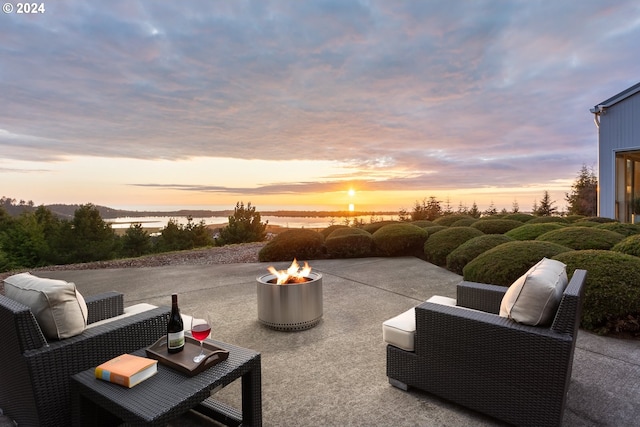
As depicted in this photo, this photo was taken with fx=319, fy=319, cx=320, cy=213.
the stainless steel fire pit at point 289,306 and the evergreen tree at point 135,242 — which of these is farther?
the evergreen tree at point 135,242

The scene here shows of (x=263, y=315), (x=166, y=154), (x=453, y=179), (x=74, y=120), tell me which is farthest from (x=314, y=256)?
(x=453, y=179)

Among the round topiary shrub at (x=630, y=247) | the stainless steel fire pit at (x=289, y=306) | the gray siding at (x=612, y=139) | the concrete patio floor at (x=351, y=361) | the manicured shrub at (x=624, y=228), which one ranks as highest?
the gray siding at (x=612, y=139)

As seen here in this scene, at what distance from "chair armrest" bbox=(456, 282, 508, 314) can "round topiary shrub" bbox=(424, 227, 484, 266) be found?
3.95m

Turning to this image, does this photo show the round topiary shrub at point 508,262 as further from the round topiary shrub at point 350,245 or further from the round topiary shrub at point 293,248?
the round topiary shrub at point 293,248

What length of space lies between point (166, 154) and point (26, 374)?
842 cm

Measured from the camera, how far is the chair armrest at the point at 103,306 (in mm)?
2623

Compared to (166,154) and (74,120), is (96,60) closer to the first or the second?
(74,120)

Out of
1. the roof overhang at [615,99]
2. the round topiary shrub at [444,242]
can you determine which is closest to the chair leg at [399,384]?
the round topiary shrub at [444,242]

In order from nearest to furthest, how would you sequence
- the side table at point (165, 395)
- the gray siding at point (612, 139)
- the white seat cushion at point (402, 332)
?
1. the side table at point (165, 395)
2. the white seat cushion at point (402, 332)
3. the gray siding at point (612, 139)

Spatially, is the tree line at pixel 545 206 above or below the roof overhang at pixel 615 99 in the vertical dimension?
below

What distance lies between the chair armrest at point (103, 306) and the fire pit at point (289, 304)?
136 centimetres

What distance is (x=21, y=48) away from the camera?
5.67m

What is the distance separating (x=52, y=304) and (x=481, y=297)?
3050 millimetres

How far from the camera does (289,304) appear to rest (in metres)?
3.44
